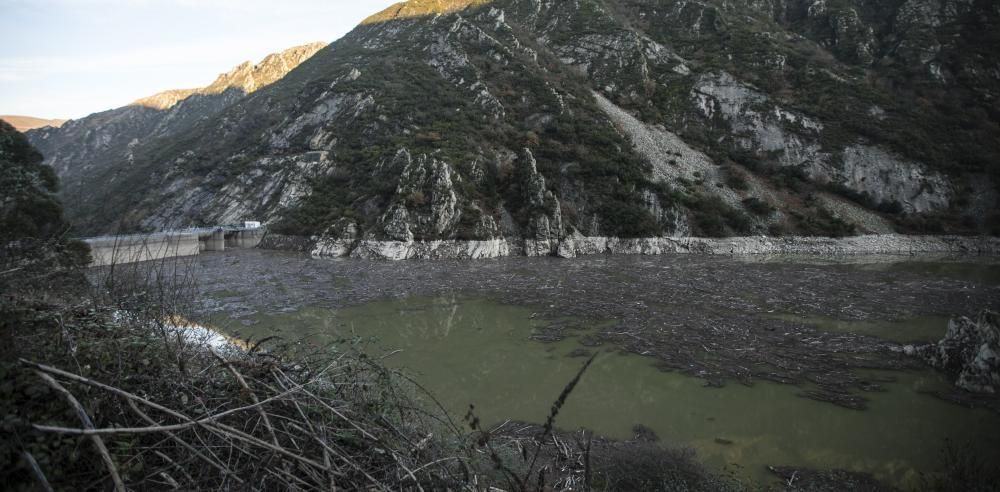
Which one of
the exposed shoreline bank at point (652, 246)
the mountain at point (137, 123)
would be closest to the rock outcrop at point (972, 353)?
the exposed shoreline bank at point (652, 246)

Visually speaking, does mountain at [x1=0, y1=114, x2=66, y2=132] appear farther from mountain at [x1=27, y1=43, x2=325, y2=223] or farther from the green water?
the green water

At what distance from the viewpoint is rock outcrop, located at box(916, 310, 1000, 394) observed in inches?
377

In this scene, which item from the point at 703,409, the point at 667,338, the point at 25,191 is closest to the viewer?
the point at 703,409

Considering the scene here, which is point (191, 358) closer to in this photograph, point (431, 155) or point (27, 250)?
point (27, 250)

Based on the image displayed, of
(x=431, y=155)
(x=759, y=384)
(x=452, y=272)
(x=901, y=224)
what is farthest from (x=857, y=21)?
(x=759, y=384)

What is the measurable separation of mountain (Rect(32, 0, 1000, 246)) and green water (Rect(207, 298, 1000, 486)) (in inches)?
951

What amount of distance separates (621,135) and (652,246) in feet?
55.7

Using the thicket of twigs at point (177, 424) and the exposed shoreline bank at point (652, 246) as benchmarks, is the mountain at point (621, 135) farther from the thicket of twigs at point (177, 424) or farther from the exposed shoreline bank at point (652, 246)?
the thicket of twigs at point (177, 424)

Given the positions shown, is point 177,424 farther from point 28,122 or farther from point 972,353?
point 28,122

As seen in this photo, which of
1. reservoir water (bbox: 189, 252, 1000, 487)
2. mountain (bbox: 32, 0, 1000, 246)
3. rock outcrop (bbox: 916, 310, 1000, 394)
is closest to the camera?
reservoir water (bbox: 189, 252, 1000, 487)

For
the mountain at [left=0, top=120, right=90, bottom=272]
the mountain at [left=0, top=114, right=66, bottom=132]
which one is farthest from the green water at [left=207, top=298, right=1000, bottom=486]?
the mountain at [left=0, top=114, right=66, bottom=132]

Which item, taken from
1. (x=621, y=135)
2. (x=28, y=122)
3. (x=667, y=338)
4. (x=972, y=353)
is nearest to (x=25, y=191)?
(x=667, y=338)

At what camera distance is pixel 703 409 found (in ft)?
29.2

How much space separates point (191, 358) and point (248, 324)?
41.2 ft
